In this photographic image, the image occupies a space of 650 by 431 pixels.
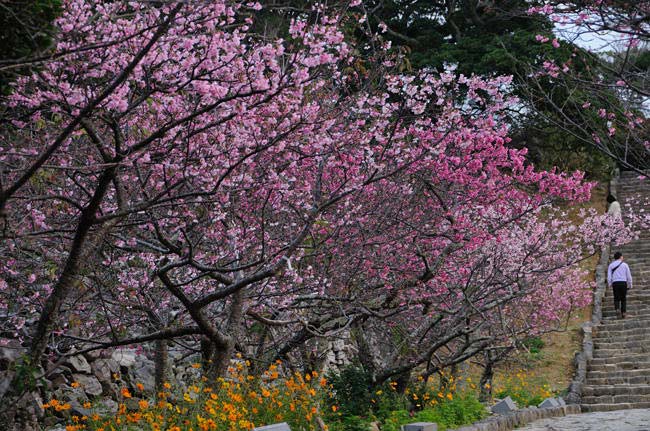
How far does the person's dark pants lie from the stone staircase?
434 mm

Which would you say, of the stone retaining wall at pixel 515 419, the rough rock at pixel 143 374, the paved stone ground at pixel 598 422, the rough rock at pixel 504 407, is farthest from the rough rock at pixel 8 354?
the rough rock at pixel 504 407

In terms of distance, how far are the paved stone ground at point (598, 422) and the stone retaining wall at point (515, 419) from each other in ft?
0.36

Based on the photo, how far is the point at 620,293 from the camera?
60.7 feet

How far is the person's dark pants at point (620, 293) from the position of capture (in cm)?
1811

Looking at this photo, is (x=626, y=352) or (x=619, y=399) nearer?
(x=619, y=399)

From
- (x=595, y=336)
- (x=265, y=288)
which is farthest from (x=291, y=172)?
(x=595, y=336)

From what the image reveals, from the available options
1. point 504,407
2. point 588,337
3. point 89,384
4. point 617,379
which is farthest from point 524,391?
point 89,384

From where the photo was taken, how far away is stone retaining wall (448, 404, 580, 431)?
903 centimetres

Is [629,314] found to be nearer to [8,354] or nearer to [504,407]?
[504,407]

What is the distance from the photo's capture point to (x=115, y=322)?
27.7 ft

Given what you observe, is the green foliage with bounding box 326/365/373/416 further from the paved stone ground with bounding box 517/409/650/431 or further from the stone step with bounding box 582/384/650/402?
the stone step with bounding box 582/384/650/402

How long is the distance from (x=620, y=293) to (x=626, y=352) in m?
1.61

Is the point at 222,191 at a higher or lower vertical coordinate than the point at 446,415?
higher

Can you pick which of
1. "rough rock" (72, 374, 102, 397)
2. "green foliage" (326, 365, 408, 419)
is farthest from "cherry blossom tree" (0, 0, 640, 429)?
"rough rock" (72, 374, 102, 397)
